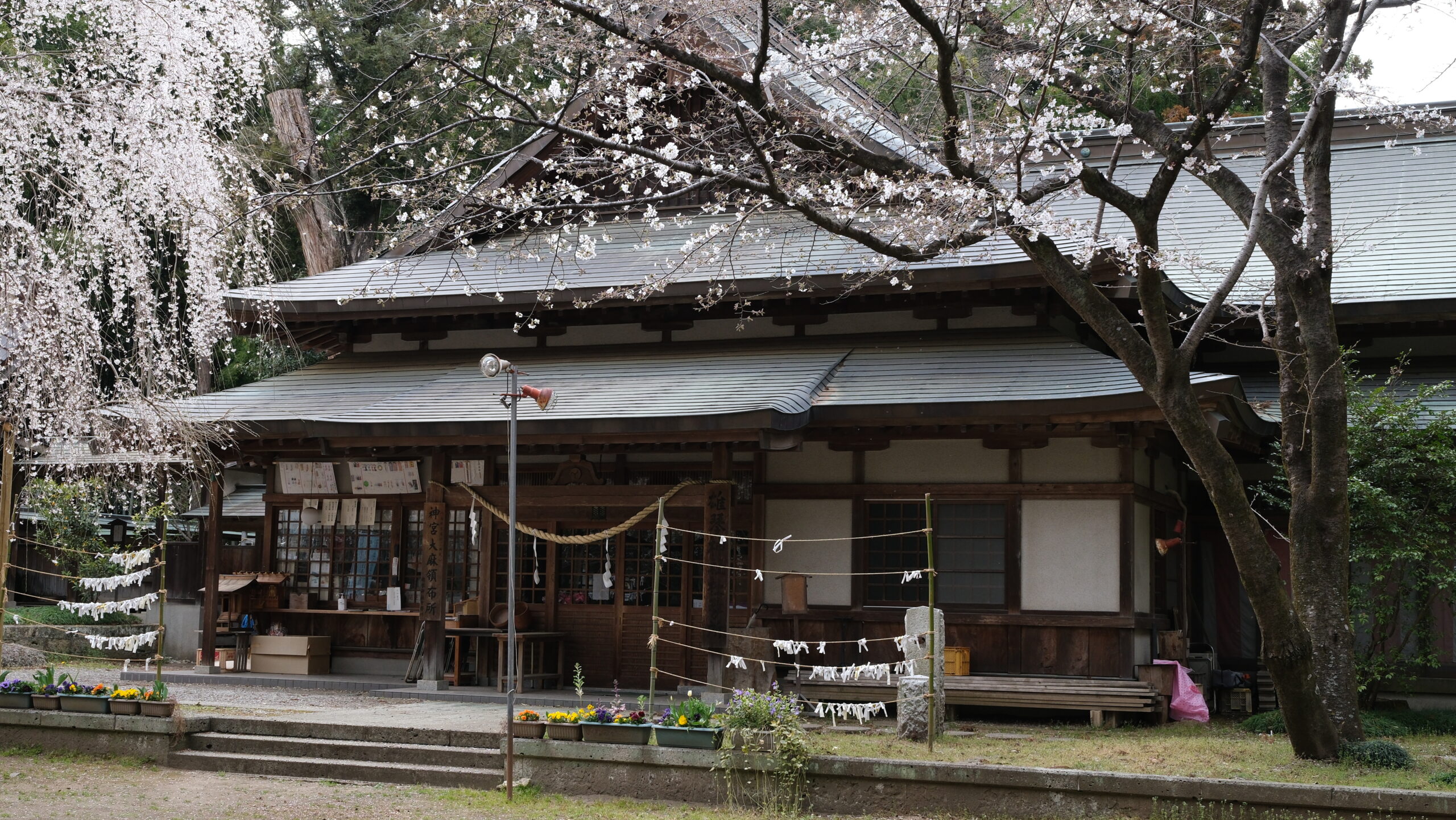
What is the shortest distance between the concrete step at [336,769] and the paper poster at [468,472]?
440 cm

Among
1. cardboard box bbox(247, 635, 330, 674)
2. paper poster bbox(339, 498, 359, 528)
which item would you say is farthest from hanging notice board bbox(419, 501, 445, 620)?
cardboard box bbox(247, 635, 330, 674)

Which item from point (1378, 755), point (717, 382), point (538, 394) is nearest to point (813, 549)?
point (717, 382)

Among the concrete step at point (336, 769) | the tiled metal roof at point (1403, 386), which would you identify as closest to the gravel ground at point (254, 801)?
the concrete step at point (336, 769)

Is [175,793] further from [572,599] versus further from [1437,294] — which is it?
[1437,294]

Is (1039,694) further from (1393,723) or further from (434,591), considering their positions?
(434,591)

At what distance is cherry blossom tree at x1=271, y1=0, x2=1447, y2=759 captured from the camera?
28.6 ft

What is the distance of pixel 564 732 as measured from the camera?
971 cm

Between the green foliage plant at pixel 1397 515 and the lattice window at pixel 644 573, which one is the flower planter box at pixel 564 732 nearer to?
the lattice window at pixel 644 573

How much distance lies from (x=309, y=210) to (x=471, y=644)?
11.3 metres

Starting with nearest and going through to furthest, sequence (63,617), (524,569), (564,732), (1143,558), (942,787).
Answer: (942,787) < (564,732) < (1143,558) < (524,569) < (63,617)

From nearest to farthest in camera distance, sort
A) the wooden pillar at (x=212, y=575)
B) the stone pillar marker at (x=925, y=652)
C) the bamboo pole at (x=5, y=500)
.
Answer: the stone pillar marker at (x=925, y=652)
the bamboo pole at (x=5, y=500)
the wooden pillar at (x=212, y=575)

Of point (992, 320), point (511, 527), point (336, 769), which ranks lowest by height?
point (336, 769)

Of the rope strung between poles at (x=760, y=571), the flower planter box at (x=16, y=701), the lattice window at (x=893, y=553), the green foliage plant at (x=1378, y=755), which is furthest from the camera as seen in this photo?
the lattice window at (x=893, y=553)

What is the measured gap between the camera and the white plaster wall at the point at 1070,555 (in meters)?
12.3
